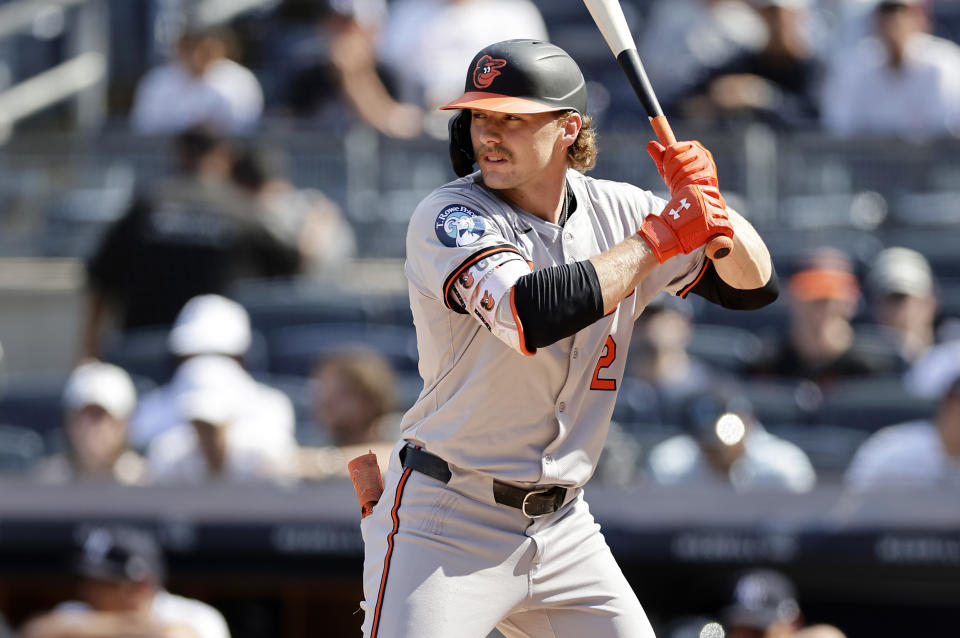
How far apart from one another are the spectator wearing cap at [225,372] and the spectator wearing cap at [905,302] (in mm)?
2609

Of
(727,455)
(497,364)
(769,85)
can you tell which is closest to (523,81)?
(497,364)

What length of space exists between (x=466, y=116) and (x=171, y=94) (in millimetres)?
5654

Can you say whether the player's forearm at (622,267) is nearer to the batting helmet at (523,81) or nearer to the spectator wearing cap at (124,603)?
the batting helmet at (523,81)

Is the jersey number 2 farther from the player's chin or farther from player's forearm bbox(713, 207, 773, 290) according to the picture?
the player's chin

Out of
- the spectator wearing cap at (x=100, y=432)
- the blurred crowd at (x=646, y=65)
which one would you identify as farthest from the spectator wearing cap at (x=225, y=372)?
the blurred crowd at (x=646, y=65)

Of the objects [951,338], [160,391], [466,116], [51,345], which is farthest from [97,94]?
[466,116]

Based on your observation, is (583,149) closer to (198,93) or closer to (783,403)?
(783,403)

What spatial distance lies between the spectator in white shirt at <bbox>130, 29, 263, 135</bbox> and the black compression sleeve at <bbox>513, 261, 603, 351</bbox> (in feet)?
18.4

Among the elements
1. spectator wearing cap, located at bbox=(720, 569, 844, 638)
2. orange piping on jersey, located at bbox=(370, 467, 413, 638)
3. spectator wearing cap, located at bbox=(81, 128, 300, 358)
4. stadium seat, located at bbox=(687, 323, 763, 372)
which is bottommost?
orange piping on jersey, located at bbox=(370, 467, 413, 638)

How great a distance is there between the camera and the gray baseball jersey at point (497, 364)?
2.99 m

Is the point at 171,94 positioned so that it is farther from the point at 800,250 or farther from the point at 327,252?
the point at 800,250

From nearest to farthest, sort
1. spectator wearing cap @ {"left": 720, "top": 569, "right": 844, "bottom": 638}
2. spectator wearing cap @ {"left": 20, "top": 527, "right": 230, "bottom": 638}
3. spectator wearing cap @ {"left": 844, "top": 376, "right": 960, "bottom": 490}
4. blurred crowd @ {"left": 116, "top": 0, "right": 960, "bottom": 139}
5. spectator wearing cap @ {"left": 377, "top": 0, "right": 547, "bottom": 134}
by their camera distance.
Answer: spectator wearing cap @ {"left": 720, "top": 569, "right": 844, "bottom": 638}, spectator wearing cap @ {"left": 20, "top": 527, "right": 230, "bottom": 638}, spectator wearing cap @ {"left": 844, "top": 376, "right": 960, "bottom": 490}, blurred crowd @ {"left": 116, "top": 0, "right": 960, "bottom": 139}, spectator wearing cap @ {"left": 377, "top": 0, "right": 547, "bottom": 134}

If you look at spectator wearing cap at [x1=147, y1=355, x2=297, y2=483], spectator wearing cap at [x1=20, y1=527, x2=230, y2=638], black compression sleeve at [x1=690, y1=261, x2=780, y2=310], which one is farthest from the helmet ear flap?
spectator wearing cap at [x1=147, y1=355, x2=297, y2=483]

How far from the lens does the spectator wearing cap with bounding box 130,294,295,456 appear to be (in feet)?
20.2
